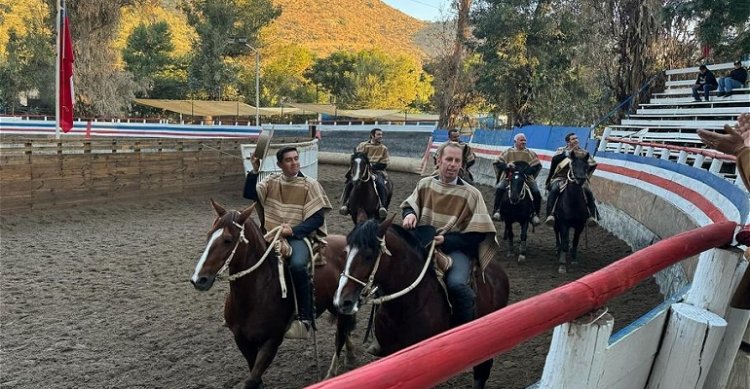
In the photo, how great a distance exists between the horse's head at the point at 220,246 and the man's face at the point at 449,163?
1539mm

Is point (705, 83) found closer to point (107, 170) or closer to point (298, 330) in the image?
point (107, 170)

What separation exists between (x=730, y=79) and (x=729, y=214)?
52.2 ft

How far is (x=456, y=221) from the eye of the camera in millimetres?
4477

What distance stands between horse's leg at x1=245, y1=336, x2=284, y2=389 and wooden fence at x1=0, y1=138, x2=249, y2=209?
10.5 m

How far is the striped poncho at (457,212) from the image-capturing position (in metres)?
4.43

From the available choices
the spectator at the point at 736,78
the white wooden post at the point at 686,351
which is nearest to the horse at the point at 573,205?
the white wooden post at the point at 686,351

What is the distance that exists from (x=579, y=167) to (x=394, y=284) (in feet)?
22.7

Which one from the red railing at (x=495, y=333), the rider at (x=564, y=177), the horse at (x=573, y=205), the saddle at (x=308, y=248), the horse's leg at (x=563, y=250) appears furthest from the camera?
the rider at (x=564, y=177)

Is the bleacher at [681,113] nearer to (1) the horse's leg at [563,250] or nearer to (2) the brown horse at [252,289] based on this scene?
(1) the horse's leg at [563,250]

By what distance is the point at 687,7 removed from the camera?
1678 cm

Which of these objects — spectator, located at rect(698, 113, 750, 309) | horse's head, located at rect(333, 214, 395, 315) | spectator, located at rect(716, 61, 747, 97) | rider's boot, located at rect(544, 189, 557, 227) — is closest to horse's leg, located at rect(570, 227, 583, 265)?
rider's boot, located at rect(544, 189, 557, 227)

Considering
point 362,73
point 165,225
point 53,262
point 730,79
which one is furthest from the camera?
point 362,73

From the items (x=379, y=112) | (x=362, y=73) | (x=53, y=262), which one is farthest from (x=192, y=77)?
(x=53, y=262)

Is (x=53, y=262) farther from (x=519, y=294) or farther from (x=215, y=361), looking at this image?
(x=519, y=294)
